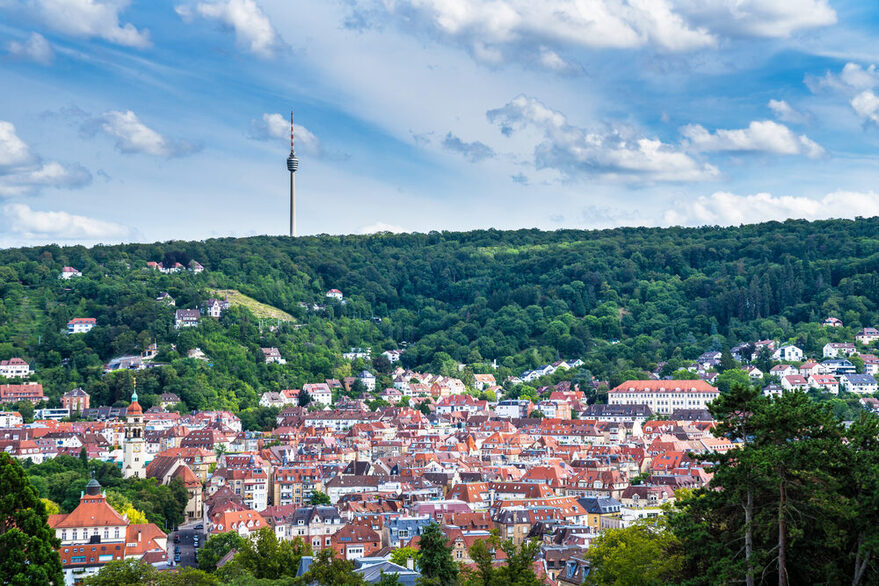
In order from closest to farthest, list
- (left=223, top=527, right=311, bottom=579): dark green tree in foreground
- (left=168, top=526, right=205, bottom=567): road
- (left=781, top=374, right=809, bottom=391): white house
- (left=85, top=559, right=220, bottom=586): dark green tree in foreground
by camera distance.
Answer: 1. (left=85, top=559, right=220, bottom=586): dark green tree in foreground
2. (left=223, top=527, right=311, bottom=579): dark green tree in foreground
3. (left=168, top=526, right=205, bottom=567): road
4. (left=781, top=374, right=809, bottom=391): white house

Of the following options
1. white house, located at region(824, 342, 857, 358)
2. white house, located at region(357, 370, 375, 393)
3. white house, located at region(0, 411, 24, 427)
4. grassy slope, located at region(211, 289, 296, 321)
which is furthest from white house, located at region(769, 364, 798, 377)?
white house, located at region(0, 411, 24, 427)

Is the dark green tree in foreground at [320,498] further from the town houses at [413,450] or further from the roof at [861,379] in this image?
the roof at [861,379]

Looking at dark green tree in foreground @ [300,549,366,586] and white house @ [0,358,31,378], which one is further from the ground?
white house @ [0,358,31,378]

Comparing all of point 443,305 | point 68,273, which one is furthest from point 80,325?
point 443,305

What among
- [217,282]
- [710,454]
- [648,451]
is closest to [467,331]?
[217,282]

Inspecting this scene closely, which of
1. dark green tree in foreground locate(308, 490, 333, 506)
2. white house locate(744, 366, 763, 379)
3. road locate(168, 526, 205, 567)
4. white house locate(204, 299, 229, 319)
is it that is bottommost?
road locate(168, 526, 205, 567)

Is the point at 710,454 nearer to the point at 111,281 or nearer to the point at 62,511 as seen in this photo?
the point at 62,511

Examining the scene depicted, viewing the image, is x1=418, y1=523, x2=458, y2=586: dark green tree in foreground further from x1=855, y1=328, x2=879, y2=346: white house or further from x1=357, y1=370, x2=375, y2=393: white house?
x1=855, y1=328, x2=879, y2=346: white house
